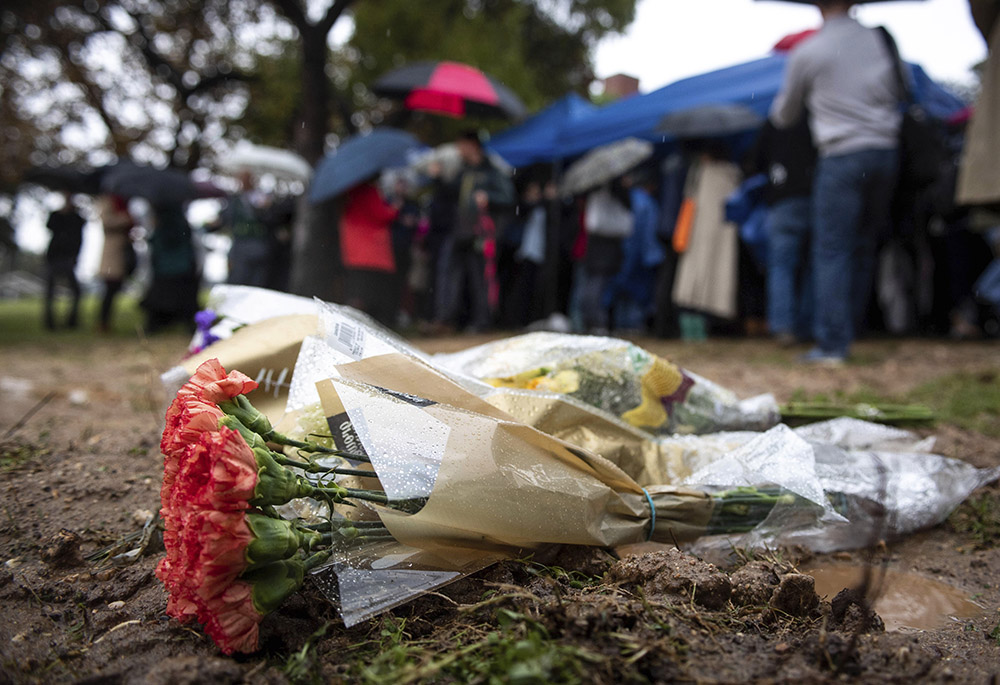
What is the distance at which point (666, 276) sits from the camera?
6.60 metres

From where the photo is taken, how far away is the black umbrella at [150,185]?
23.2 ft

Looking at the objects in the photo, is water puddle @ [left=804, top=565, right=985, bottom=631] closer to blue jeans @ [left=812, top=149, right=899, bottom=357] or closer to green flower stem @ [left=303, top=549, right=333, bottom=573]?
green flower stem @ [left=303, top=549, right=333, bottom=573]

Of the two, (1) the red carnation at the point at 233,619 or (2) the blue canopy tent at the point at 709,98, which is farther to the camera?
(2) the blue canopy tent at the point at 709,98

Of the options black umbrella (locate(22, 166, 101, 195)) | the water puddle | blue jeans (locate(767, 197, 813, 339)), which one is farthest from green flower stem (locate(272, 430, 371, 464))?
black umbrella (locate(22, 166, 101, 195))

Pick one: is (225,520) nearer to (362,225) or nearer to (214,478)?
(214,478)

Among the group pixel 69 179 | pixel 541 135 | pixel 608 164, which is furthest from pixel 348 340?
pixel 69 179

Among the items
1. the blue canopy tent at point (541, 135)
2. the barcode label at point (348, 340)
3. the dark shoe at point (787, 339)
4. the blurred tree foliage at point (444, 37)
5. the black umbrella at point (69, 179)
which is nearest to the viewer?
the barcode label at point (348, 340)

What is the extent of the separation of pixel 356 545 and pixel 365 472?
0.13m

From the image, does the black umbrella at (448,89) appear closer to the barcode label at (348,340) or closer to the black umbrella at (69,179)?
the black umbrella at (69,179)

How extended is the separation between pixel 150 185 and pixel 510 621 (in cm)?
737

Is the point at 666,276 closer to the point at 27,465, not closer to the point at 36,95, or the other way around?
the point at 27,465

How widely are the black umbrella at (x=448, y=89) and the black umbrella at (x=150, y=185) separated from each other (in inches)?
97.6

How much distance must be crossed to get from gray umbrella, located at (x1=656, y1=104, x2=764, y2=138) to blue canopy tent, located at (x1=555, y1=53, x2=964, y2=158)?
0.19 meters

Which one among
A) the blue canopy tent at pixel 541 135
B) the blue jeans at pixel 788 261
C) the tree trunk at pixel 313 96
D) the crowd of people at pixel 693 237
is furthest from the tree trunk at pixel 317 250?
the blue jeans at pixel 788 261
